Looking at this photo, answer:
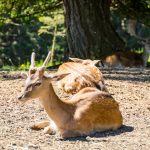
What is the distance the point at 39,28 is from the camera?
31.8 metres

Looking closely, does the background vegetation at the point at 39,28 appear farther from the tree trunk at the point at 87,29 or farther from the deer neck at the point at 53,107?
the deer neck at the point at 53,107

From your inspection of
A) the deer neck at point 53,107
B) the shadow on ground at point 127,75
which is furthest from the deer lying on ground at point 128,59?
the deer neck at point 53,107

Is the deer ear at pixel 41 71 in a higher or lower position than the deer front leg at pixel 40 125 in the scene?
higher

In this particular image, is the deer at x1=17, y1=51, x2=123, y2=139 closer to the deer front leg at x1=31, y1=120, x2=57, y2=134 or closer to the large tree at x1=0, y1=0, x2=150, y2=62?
the deer front leg at x1=31, y1=120, x2=57, y2=134

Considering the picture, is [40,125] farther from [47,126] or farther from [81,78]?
[81,78]

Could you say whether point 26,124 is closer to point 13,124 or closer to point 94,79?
point 13,124

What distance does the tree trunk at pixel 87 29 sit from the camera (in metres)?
13.1

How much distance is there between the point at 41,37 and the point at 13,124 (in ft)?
83.2

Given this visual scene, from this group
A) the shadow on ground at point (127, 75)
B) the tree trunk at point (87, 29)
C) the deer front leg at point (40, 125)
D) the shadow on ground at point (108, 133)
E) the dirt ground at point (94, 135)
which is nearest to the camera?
the dirt ground at point (94, 135)

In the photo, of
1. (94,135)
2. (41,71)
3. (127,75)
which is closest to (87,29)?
(127,75)

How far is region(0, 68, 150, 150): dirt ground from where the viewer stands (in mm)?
6422

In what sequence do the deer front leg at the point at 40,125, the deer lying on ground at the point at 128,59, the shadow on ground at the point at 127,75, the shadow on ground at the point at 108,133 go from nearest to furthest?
1. the shadow on ground at the point at 108,133
2. the deer front leg at the point at 40,125
3. the shadow on ground at the point at 127,75
4. the deer lying on ground at the point at 128,59

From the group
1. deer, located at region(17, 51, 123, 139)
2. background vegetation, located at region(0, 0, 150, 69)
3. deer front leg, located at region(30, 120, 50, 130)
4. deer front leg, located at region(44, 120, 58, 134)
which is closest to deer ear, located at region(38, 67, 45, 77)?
deer, located at region(17, 51, 123, 139)

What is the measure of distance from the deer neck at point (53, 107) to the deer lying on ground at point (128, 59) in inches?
253
